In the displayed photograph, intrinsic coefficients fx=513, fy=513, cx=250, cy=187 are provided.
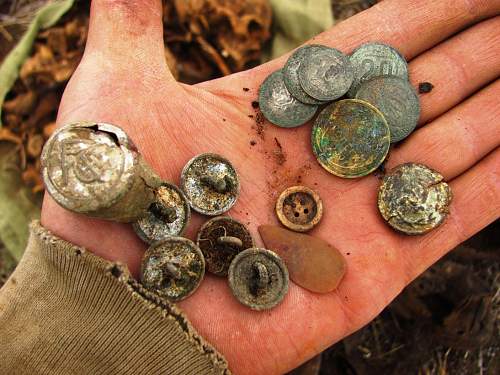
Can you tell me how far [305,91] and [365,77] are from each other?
48 cm

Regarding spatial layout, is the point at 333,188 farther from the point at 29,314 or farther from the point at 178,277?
the point at 29,314

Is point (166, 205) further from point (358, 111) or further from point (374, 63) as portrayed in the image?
point (374, 63)

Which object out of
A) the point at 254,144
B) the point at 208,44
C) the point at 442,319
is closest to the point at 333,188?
the point at 254,144

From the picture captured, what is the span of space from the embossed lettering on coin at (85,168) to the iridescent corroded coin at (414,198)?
1739 millimetres

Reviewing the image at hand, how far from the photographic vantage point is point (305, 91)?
358cm

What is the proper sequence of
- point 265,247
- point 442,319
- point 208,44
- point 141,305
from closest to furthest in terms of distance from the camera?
1. point 141,305
2. point 265,247
3. point 442,319
4. point 208,44

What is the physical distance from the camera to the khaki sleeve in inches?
117

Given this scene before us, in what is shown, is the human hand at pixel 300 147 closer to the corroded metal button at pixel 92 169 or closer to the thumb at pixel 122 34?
the thumb at pixel 122 34

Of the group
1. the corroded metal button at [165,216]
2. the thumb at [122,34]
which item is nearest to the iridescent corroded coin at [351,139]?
the corroded metal button at [165,216]

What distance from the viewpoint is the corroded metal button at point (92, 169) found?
2.69 m

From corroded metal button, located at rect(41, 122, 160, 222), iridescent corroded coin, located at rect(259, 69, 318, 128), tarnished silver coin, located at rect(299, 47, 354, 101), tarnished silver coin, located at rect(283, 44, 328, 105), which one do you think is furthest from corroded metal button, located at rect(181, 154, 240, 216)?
tarnished silver coin, located at rect(299, 47, 354, 101)

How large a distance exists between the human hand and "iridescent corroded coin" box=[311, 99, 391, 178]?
10 cm

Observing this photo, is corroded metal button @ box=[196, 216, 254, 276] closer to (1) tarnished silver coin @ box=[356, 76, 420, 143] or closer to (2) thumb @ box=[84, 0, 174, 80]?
(2) thumb @ box=[84, 0, 174, 80]

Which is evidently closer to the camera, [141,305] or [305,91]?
[141,305]
